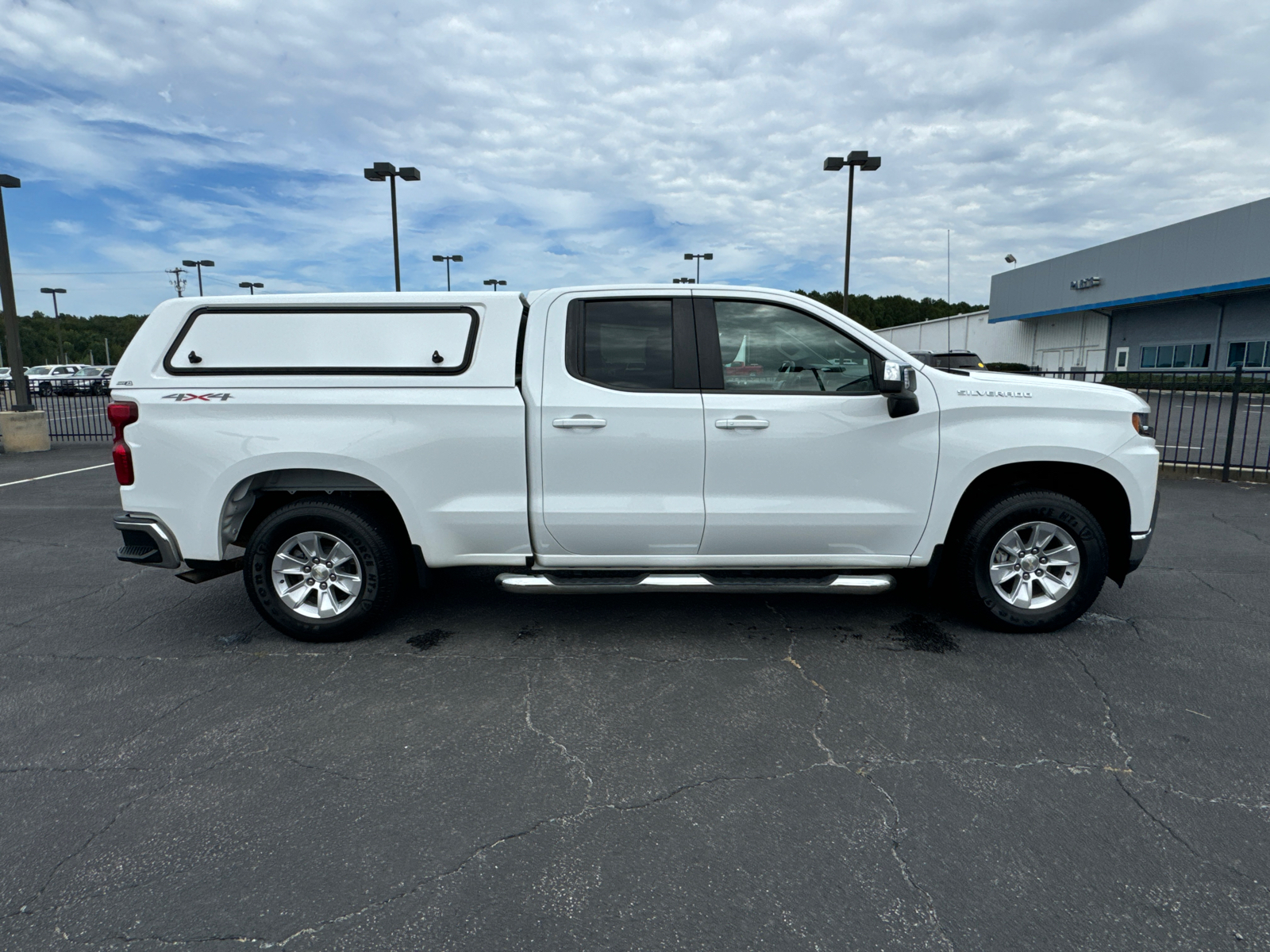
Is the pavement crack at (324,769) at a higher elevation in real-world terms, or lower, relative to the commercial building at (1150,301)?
lower

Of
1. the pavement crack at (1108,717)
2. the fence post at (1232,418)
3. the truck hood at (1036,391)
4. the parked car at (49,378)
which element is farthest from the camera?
the parked car at (49,378)

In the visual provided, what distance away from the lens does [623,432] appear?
4.08 m

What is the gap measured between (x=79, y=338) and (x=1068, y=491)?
470 ft

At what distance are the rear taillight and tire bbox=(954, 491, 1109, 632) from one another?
4.66 metres

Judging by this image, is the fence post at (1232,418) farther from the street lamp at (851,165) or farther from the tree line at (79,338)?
the tree line at (79,338)

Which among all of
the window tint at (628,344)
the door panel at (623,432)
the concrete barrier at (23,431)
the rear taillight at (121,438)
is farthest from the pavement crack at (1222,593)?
the concrete barrier at (23,431)

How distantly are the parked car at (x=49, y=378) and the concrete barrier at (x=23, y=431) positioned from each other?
25.7 meters

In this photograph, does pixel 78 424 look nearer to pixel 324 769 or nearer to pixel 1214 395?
pixel 324 769

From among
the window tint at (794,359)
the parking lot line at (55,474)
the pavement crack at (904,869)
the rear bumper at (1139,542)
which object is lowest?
the pavement crack at (904,869)

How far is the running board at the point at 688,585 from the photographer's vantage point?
4148mm

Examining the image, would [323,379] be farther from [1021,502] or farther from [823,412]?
[1021,502]

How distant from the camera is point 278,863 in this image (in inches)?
96.5

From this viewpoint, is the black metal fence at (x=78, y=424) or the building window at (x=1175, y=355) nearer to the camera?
the black metal fence at (x=78, y=424)

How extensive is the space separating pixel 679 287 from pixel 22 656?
4.19 meters
